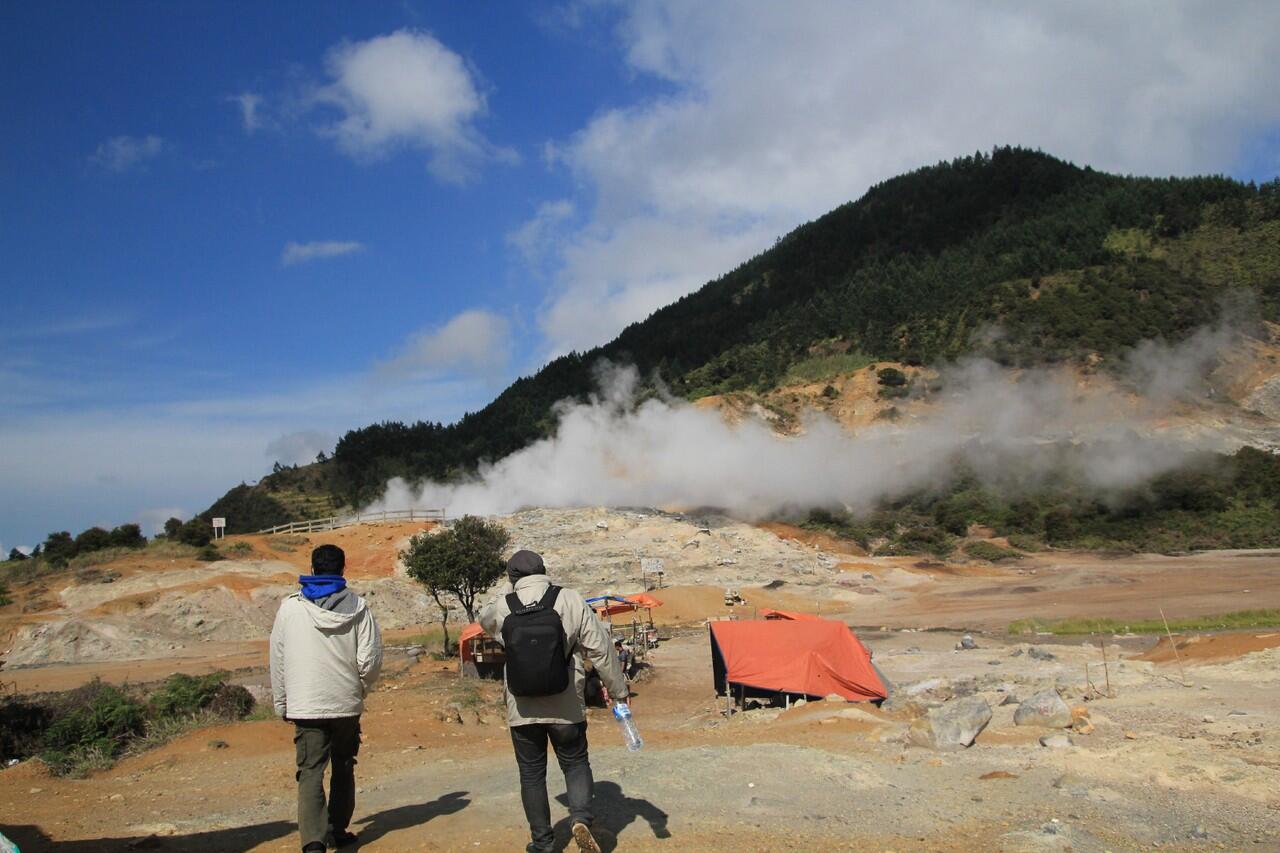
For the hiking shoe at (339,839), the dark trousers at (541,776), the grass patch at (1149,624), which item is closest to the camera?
the dark trousers at (541,776)

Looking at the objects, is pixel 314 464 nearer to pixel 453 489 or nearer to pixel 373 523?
pixel 453 489

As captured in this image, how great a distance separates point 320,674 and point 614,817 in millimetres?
2381

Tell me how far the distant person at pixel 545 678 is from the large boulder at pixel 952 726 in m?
5.79

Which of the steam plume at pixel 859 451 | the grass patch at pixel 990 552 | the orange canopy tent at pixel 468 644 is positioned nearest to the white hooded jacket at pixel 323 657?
the orange canopy tent at pixel 468 644

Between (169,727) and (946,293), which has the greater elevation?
(946,293)

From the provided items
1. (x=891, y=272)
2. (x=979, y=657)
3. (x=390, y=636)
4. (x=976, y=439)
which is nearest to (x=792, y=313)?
(x=891, y=272)

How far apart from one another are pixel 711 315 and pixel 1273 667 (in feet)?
350

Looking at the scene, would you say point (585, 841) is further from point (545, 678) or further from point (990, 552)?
point (990, 552)

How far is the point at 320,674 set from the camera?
204 inches

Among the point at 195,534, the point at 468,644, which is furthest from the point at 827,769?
the point at 195,534

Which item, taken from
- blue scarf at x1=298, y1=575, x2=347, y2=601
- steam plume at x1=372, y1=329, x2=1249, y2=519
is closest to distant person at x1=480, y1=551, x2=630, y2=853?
blue scarf at x1=298, y1=575, x2=347, y2=601

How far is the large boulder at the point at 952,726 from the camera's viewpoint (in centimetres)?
949

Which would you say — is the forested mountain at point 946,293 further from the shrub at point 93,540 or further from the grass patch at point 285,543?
the shrub at point 93,540

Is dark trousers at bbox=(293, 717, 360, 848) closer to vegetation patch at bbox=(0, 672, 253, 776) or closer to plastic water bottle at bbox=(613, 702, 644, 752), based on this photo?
plastic water bottle at bbox=(613, 702, 644, 752)
